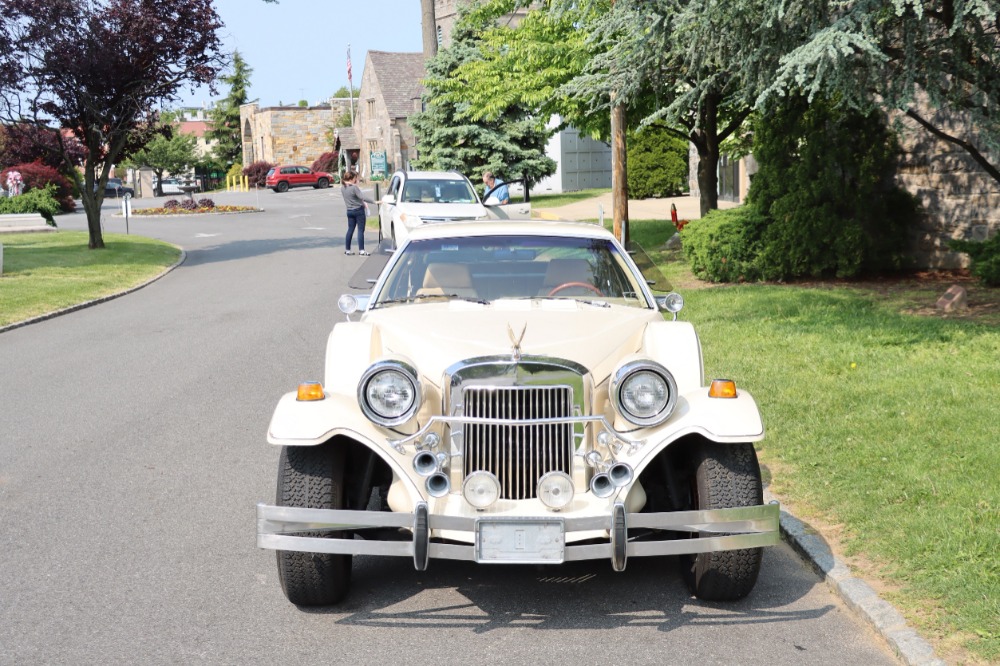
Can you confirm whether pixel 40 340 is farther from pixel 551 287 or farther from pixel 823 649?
pixel 823 649

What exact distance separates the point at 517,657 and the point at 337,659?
0.75m

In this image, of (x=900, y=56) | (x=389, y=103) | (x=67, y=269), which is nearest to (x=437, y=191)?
(x=67, y=269)

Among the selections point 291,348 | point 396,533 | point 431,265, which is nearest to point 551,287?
point 431,265

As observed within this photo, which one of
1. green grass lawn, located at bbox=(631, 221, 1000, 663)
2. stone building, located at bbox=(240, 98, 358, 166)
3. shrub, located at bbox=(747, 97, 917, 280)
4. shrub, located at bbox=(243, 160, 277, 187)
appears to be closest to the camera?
green grass lawn, located at bbox=(631, 221, 1000, 663)

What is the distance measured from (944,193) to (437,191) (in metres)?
10.7

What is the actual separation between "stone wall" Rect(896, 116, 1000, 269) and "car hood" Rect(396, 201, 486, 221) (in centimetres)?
844

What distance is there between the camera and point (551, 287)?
21.4 ft

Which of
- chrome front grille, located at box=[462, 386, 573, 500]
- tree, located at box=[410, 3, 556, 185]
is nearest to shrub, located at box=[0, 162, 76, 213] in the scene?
tree, located at box=[410, 3, 556, 185]

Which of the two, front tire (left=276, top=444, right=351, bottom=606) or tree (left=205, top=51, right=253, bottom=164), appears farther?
tree (left=205, top=51, right=253, bottom=164)

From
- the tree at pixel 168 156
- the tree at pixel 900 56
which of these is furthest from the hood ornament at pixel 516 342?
the tree at pixel 168 156

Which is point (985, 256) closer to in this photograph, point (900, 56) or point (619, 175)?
point (900, 56)

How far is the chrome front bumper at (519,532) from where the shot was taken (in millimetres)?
4602

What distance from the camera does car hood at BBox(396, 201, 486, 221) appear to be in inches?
852

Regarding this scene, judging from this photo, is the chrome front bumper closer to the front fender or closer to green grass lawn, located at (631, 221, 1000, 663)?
the front fender
